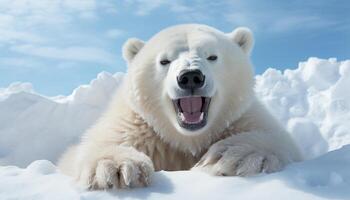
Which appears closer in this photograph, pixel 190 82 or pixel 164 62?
pixel 190 82

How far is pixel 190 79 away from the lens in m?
3.33

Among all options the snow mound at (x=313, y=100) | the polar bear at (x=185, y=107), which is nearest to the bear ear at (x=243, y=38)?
the polar bear at (x=185, y=107)

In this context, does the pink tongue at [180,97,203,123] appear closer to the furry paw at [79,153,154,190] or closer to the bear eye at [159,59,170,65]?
the bear eye at [159,59,170,65]

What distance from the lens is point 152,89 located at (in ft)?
12.8

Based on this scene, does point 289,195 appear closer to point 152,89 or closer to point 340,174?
point 340,174

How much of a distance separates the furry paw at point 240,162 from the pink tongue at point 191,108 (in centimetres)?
65

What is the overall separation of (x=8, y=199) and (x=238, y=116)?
2.03 m

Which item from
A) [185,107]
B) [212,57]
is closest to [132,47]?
[212,57]

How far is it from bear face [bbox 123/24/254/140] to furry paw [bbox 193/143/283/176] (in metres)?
0.61

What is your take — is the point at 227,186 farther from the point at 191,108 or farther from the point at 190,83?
the point at 191,108

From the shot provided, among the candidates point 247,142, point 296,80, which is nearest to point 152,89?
point 247,142

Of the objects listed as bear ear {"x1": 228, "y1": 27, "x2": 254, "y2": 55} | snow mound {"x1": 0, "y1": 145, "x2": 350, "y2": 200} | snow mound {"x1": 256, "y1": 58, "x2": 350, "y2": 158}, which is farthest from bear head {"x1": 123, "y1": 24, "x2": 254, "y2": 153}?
snow mound {"x1": 256, "y1": 58, "x2": 350, "y2": 158}

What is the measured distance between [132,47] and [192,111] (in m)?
1.13

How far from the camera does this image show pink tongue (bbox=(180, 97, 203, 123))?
11.9ft
